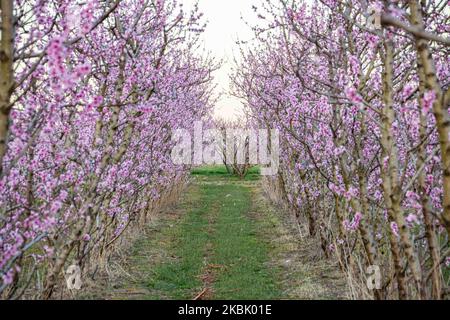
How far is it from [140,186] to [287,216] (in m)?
5.40

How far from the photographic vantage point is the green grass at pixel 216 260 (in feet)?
23.2

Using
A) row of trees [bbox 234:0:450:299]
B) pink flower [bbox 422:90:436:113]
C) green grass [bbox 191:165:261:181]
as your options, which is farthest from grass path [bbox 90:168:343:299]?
green grass [bbox 191:165:261:181]

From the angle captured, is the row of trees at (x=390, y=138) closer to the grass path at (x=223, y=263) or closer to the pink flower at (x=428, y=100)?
the pink flower at (x=428, y=100)

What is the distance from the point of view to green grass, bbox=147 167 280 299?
7.07 meters

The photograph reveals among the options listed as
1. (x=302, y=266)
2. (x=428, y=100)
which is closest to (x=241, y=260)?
(x=302, y=266)

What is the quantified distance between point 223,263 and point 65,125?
4.42 m

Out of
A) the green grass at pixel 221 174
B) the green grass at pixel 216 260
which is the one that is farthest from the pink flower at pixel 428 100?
the green grass at pixel 221 174

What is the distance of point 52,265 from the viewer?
554cm

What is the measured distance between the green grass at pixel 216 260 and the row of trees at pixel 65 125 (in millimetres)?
1173

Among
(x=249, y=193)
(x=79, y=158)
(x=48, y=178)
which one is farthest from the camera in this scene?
(x=249, y=193)

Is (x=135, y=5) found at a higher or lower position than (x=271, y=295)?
higher

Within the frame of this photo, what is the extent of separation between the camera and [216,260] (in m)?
8.99
